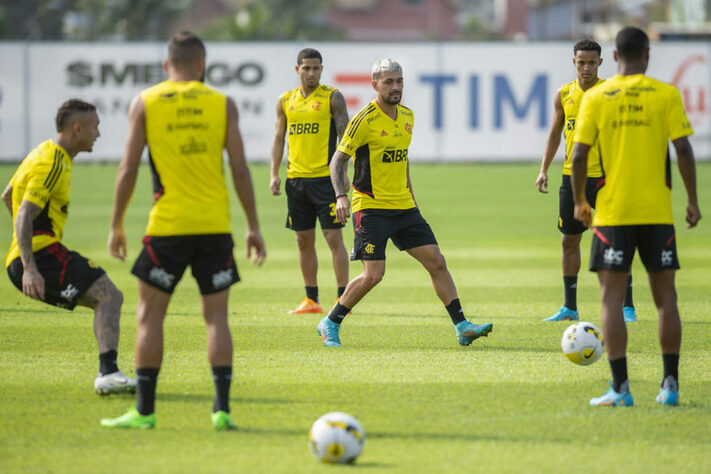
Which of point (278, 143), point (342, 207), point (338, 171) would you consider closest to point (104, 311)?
point (342, 207)

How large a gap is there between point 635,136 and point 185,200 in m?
2.68

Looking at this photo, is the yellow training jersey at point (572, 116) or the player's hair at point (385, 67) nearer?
the player's hair at point (385, 67)

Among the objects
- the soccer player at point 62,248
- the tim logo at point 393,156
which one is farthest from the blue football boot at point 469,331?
the soccer player at point 62,248

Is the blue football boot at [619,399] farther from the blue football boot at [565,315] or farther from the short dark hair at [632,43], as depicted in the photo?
the blue football boot at [565,315]

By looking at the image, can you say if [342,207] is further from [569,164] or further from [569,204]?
[569,204]

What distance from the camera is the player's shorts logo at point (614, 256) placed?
21.4ft

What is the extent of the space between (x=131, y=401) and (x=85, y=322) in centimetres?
347

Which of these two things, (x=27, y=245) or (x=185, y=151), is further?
(x=27, y=245)

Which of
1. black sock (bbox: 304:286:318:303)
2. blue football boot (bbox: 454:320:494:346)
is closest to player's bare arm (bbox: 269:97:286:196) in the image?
black sock (bbox: 304:286:318:303)

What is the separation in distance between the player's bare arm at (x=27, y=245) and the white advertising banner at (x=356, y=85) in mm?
26785

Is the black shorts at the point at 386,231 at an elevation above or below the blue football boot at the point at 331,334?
above

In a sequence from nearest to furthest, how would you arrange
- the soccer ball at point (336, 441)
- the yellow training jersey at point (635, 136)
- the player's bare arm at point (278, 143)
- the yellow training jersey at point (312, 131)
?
the soccer ball at point (336, 441)
the yellow training jersey at point (635, 136)
the yellow training jersey at point (312, 131)
the player's bare arm at point (278, 143)

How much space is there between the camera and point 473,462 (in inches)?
217

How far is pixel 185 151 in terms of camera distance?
5.96 m
